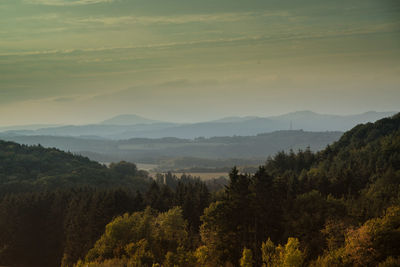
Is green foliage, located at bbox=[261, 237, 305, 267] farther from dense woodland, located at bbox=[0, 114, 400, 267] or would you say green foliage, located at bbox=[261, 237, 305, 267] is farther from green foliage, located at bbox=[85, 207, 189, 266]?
green foliage, located at bbox=[85, 207, 189, 266]

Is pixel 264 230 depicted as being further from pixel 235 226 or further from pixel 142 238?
pixel 142 238

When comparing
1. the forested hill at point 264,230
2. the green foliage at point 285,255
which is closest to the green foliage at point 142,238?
the forested hill at point 264,230

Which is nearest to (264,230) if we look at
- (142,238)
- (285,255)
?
(142,238)

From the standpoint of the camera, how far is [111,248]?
238 feet

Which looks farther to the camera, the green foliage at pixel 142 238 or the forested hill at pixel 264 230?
the green foliage at pixel 142 238

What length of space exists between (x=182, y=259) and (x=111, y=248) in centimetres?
1616

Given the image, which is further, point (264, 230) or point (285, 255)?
point (264, 230)

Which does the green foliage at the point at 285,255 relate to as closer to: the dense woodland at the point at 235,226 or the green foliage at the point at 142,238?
the dense woodland at the point at 235,226


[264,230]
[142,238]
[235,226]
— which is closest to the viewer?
[235,226]

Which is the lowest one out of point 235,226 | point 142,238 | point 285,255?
point 142,238

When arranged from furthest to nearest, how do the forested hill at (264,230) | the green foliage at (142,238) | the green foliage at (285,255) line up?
the green foliage at (142,238) < the forested hill at (264,230) < the green foliage at (285,255)

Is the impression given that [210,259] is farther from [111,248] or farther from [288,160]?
[288,160]

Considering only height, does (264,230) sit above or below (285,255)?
below

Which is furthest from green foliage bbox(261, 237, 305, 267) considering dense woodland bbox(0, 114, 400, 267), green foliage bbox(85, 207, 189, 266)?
green foliage bbox(85, 207, 189, 266)
